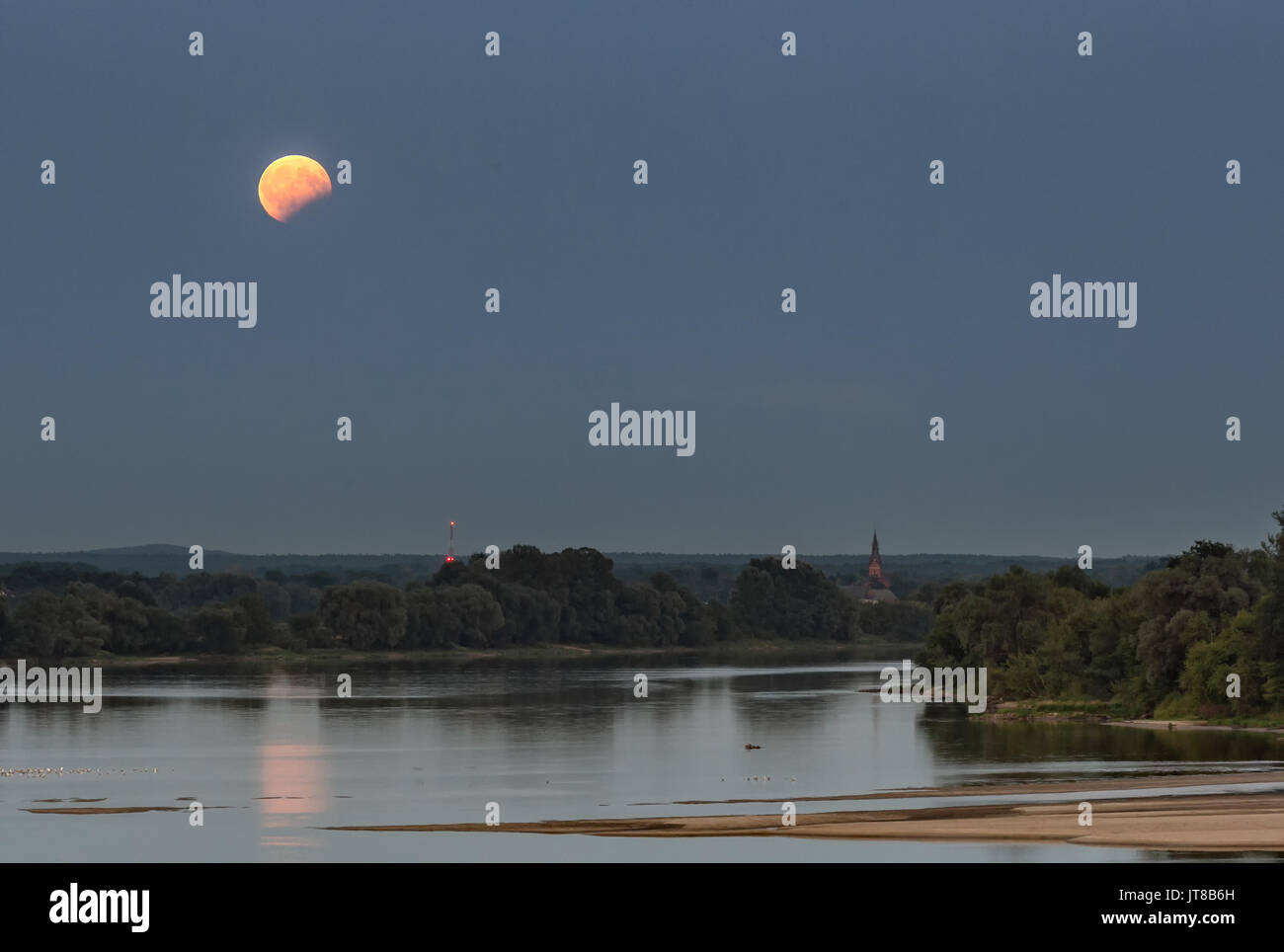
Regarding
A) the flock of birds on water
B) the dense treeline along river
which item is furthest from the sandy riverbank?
the flock of birds on water

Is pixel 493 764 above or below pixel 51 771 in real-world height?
below

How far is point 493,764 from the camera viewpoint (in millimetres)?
71438

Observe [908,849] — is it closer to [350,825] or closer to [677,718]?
[350,825]

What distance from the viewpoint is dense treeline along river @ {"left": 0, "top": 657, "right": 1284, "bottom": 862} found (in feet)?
146

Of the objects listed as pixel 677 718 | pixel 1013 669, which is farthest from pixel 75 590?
pixel 1013 669

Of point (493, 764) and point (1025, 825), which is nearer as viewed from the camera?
point (1025, 825)

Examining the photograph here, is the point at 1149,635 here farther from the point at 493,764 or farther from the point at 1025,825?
the point at 1025,825

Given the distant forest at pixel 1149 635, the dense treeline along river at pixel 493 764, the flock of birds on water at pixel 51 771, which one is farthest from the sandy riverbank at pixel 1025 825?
the distant forest at pixel 1149 635

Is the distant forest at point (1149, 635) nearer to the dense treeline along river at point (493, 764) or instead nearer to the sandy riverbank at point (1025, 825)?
the dense treeline along river at point (493, 764)

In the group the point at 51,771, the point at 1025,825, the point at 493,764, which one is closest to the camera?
the point at 1025,825

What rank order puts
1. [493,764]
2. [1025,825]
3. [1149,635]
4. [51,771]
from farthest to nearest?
[1149,635] < [493,764] < [51,771] < [1025,825]

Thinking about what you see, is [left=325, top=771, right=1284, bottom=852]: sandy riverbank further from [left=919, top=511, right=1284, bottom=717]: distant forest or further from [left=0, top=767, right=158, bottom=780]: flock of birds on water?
[left=919, top=511, right=1284, bottom=717]: distant forest

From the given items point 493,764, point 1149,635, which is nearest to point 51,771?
point 493,764
